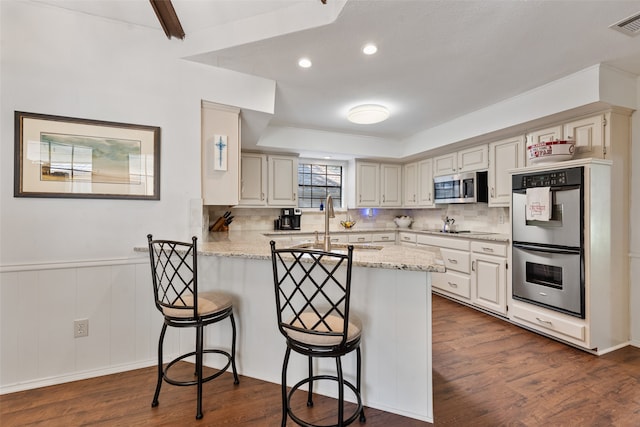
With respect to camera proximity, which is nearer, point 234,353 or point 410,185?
point 234,353

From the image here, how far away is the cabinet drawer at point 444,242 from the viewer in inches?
145

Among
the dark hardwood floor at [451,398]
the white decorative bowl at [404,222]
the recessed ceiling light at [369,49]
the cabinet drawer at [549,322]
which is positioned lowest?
the dark hardwood floor at [451,398]

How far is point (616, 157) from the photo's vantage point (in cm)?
256

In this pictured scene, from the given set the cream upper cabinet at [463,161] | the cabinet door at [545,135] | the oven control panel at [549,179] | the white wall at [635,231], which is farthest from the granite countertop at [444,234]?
the cabinet door at [545,135]

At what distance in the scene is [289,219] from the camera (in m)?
4.67

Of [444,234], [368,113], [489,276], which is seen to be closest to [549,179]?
[489,276]

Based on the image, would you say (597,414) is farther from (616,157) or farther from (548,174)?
(616,157)

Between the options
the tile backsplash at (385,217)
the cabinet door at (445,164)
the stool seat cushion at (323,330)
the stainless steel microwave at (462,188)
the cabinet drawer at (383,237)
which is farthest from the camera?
the cabinet drawer at (383,237)

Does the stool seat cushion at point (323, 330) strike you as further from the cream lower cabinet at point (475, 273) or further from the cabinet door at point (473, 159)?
the cabinet door at point (473, 159)

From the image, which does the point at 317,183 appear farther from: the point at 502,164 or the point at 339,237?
the point at 502,164

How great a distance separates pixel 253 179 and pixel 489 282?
11.7 ft

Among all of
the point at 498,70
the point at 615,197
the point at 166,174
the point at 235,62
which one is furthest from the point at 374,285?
the point at 615,197

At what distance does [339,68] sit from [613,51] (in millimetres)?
2208

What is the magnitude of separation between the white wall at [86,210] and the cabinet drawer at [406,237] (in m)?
3.54
